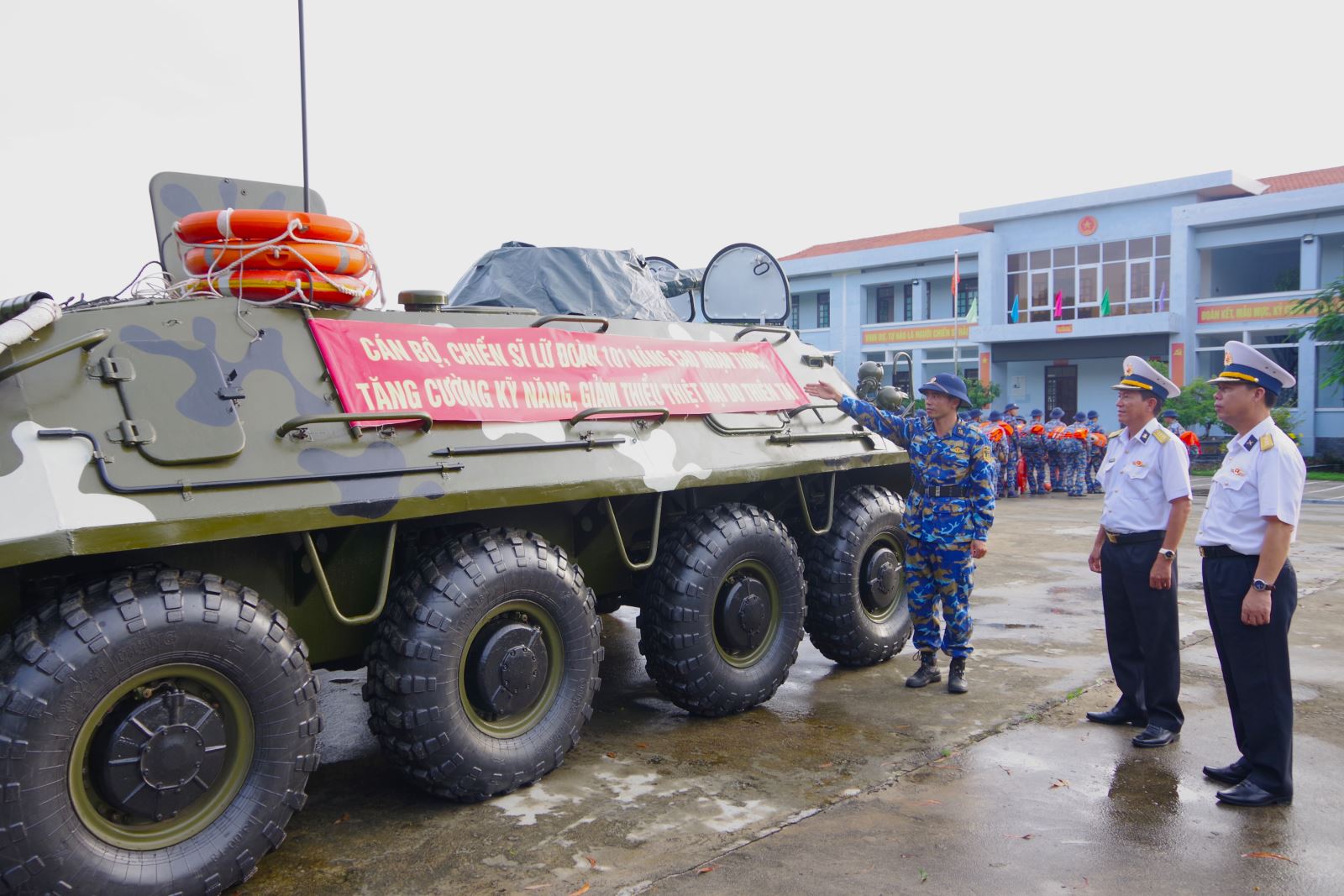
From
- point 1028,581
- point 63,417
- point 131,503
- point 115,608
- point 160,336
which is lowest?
point 1028,581

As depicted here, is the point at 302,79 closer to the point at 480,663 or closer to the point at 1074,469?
the point at 480,663

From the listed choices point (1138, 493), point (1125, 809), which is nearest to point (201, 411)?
point (1125, 809)

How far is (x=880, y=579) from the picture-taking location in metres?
6.11

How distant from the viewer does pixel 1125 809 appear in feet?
13.3

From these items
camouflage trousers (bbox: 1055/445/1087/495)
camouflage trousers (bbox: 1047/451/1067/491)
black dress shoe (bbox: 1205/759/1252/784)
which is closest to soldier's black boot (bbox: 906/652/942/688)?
black dress shoe (bbox: 1205/759/1252/784)

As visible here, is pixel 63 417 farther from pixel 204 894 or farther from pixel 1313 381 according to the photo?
pixel 1313 381

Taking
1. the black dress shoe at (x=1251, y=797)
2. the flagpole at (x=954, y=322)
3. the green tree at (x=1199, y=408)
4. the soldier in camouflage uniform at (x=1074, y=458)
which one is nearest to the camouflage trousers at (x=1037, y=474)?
the soldier in camouflage uniform at (x=1074, y=458)

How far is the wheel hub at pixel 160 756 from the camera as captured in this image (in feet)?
10.1

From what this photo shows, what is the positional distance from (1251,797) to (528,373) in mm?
3170

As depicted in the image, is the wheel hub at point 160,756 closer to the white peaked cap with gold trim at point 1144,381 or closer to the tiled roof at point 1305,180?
the white peaked cap with gold trim at point 1144,381

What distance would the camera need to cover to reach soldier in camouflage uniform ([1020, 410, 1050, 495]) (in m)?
17.9

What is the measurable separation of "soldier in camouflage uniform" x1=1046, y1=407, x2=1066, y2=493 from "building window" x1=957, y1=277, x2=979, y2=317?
1402 cm

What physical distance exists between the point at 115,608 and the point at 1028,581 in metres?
7.71

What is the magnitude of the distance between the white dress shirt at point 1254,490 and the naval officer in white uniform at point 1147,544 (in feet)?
1.70
